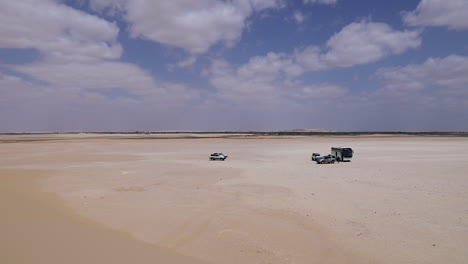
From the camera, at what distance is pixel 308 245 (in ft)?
37.4

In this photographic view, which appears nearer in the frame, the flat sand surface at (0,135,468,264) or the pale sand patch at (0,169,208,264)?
the pale sand patch at (0,169,208,264)

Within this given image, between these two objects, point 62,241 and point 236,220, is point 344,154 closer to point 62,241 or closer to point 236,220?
point 236,220

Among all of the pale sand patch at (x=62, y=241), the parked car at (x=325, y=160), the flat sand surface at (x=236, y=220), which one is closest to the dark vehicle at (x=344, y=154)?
the parked car at (x=325, y=160)

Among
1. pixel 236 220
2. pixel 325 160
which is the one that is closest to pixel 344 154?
pixel 325 160

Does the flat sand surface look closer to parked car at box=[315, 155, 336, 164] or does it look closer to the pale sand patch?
the pale sand patch

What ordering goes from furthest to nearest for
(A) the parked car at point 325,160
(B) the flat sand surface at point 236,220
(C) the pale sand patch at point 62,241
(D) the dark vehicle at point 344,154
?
(D) the dark vehicle at point 344,154
(A) the parked car at point 325,160
(B) the flat sand surface at point 236,220
(C) the pale sand patch at point 62,241

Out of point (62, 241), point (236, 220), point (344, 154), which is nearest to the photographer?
point (62, 241)

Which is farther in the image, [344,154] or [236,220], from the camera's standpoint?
[344,154]

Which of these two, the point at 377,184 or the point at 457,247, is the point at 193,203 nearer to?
the point at 457,247

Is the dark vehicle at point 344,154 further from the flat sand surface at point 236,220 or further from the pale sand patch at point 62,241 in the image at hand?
the pale sand patch at point 62,241

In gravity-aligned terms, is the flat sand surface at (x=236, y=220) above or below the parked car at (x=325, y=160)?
below

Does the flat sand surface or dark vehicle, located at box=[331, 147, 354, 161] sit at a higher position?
dark vehicle, located at box=[331, 147, 354, 161]

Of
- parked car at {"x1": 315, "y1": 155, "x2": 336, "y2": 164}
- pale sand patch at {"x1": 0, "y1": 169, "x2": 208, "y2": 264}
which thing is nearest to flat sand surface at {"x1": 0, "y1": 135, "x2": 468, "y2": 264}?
pale sand patch at {"x1": 0, "y1": 169, "x2": 208, "y2": 264}

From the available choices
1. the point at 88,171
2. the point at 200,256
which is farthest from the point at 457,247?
the point at 88,171
